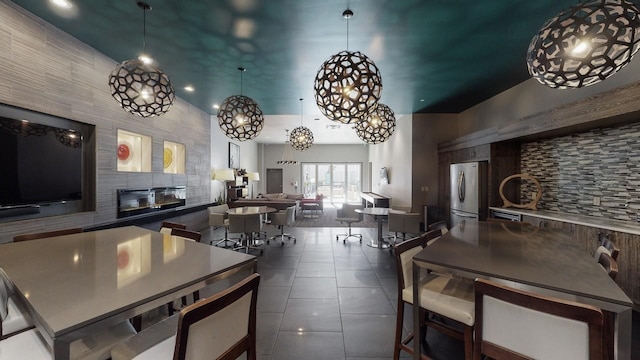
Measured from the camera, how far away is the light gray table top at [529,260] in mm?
1137

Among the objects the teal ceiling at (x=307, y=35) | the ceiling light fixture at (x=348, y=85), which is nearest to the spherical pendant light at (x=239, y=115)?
the teal ceiling at (x=307, y=35)

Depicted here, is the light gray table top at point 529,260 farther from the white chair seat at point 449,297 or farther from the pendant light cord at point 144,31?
the pendant light cord at point 144,31

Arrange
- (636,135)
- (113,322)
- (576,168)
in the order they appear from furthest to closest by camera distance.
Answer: (576,168) < (636,135) < (113,322)

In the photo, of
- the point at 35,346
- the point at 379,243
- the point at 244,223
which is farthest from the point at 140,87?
the point at 379,243

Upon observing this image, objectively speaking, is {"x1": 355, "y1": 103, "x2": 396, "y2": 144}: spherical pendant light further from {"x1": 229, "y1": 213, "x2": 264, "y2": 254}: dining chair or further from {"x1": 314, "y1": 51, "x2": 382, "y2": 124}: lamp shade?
{"x1": 229, "y1": 213, "x2": 264, "y2": 254}: dining chair

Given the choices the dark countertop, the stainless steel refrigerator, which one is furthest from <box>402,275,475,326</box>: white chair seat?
the stainless steel refrigerator

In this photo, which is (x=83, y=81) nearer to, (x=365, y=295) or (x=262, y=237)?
(x=262, y=237)

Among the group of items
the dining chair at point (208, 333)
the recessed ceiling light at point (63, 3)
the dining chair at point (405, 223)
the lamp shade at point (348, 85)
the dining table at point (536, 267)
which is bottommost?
the dining chair at point (405, 223)

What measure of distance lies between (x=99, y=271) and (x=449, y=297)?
1.96 meters

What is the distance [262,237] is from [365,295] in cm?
337

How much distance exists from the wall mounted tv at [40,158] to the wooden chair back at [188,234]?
2.01 metres

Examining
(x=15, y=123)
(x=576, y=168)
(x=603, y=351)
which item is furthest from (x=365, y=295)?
(x=15, y=123)

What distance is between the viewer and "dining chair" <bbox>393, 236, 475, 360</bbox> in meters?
1.43

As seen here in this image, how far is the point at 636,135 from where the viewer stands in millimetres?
2902
